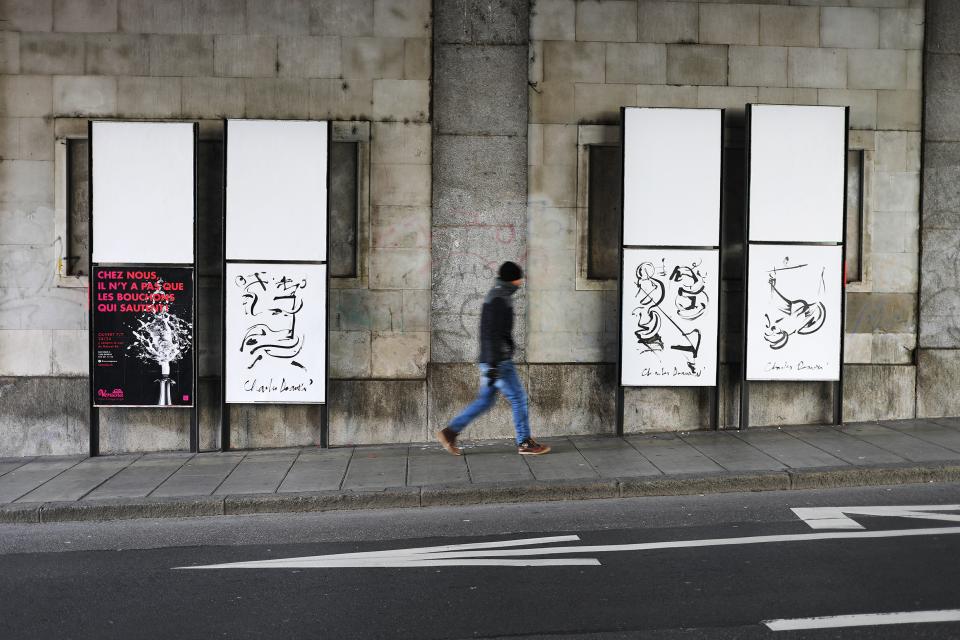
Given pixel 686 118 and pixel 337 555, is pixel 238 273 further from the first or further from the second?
pixel 686 118

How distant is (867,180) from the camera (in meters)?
10.4

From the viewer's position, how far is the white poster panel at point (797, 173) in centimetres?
989

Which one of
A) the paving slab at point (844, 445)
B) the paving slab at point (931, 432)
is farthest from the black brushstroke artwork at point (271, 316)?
the paving slab at point (931, 432)

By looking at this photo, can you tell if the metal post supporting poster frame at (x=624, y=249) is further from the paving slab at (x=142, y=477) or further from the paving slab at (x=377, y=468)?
the paving slab at (x=142, y=477)

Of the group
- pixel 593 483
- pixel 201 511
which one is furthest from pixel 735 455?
pixel 201 511

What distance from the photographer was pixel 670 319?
9.87m

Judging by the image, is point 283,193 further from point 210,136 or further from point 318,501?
point 318,501

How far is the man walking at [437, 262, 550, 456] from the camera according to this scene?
8680 millimetres

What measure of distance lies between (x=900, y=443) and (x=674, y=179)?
11.9 ft

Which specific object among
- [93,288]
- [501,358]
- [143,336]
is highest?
[93,288]

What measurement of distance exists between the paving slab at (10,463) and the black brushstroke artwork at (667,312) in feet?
22.1

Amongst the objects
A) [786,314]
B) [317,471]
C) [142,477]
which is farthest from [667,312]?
[142,477]

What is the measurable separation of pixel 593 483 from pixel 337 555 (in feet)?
8.39

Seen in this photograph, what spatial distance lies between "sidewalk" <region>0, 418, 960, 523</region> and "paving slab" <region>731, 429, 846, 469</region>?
0.02m
